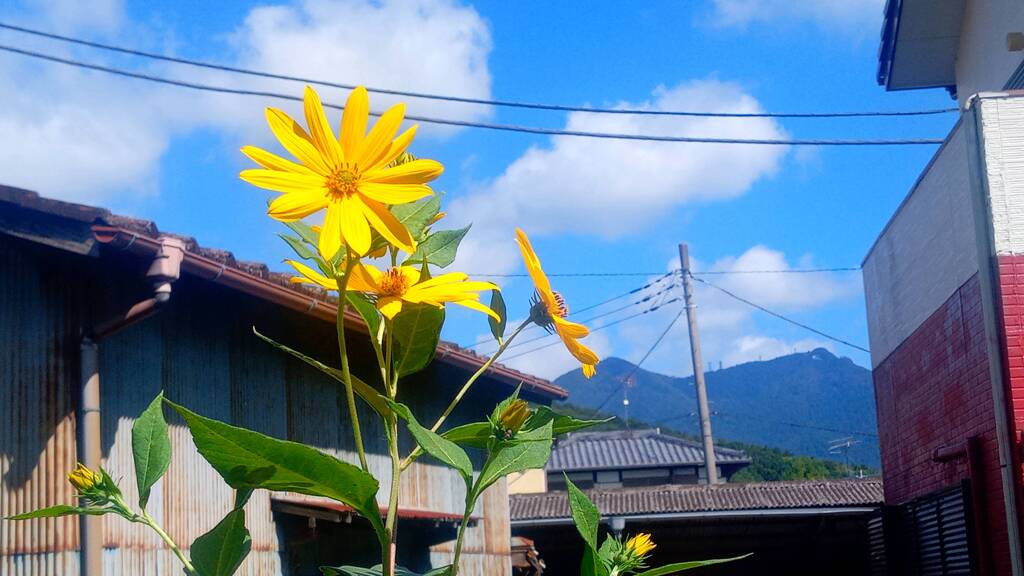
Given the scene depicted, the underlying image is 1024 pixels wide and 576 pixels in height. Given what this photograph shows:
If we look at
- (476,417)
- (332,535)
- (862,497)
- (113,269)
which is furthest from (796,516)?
(113,269)

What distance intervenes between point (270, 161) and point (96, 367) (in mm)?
4036

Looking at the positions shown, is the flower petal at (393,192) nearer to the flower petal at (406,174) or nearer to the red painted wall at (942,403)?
the flower petal at (406,174)

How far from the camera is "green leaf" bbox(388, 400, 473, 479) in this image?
694 mm

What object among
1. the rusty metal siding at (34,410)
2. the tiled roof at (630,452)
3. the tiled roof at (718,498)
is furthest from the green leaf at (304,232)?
the tiled roof at (630,452)

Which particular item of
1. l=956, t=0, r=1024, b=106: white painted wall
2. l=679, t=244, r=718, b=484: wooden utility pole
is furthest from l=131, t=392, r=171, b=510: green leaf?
l=679, t=244, r=718, b=484: wooden utility pole

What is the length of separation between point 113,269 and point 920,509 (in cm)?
636

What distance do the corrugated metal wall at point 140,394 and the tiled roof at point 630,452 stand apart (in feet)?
71.8

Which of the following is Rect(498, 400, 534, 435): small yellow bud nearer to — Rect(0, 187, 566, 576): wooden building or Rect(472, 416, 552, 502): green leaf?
Rect(472, 416, 552, 502): green leaf

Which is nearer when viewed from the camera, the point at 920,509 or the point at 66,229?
the point at 66,229

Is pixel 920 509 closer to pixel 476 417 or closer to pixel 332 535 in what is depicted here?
pixel 476 417

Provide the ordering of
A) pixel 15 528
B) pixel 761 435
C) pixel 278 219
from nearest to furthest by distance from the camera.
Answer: pixel 278 219 → pixel 15 528 → pixel 761 435

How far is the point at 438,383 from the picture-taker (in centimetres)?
779

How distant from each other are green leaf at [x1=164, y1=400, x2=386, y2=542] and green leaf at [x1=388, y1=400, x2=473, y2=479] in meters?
0.04

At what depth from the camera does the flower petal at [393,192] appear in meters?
0.73
